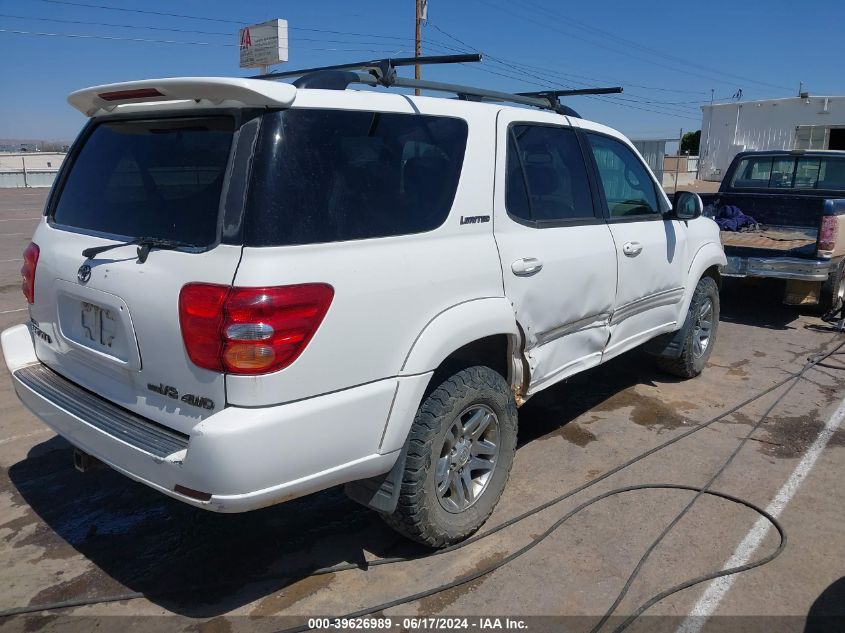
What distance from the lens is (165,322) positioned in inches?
100

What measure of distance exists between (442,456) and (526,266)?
1.05m

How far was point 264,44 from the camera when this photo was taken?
1275 inches

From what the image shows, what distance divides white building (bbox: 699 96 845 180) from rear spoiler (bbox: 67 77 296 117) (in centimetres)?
2973

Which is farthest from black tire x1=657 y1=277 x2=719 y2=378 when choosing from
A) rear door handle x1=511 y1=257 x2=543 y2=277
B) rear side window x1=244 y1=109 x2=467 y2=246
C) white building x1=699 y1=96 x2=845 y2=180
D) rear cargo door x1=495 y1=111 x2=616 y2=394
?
white building x1=699 y1=96 x2=845 y2=180

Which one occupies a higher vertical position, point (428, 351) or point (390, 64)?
point (390, 64)

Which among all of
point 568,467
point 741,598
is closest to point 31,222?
point 568,467

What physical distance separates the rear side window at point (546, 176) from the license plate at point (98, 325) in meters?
1.93

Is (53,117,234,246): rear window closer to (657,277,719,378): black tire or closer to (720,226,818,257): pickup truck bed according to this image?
(657,277,719,378): black tire

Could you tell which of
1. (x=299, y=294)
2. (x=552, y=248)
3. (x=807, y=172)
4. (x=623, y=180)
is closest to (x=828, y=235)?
(x=807, y=172)

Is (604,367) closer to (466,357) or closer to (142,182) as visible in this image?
Answer: (466,357)

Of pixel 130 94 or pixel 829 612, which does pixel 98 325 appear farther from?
pixel 829 612

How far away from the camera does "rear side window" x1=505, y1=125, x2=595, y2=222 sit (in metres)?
3.62

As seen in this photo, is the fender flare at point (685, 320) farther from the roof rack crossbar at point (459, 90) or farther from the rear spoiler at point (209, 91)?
the rear spoiler at point (209, 91)

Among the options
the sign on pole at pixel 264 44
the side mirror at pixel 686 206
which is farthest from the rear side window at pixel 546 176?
the sign on pole at pixel 264 44
